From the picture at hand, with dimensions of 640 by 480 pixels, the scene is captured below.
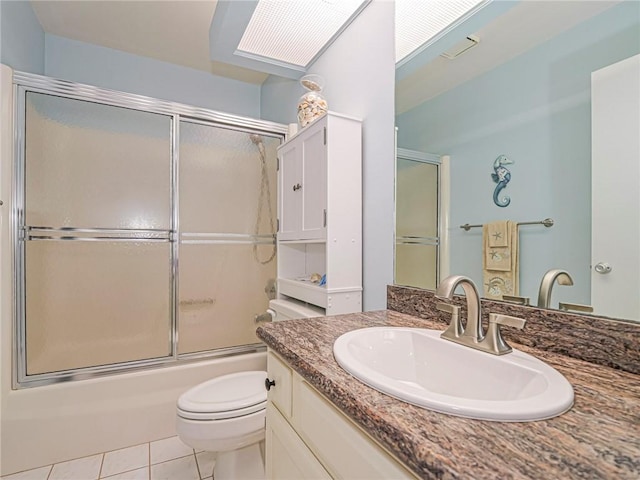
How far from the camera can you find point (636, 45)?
66 cm

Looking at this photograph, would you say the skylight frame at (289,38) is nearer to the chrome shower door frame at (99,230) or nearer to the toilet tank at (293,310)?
the chrome shower door frame at (99,230)

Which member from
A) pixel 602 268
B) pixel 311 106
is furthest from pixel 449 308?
pixel 311 106

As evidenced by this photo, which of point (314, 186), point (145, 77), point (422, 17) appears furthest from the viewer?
point (145, 77)

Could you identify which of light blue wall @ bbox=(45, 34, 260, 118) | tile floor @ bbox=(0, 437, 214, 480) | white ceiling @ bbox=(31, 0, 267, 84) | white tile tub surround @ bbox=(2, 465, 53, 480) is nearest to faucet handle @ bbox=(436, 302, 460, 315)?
tile floor @ bbox=(0, 437, 214, 480)

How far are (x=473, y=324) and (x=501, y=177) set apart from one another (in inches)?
17.0

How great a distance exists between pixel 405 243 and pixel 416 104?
1.77 feet

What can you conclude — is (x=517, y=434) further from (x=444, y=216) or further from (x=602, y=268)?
(x=444, y=216)

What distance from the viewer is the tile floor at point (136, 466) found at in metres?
1.48

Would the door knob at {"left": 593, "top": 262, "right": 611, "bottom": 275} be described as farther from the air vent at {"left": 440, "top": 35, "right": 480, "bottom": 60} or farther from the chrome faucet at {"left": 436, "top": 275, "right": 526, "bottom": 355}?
the air vent at {"left": 440, "top": 35, "right": 480, "bottom": 60}

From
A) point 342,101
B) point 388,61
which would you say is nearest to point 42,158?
point 342,101

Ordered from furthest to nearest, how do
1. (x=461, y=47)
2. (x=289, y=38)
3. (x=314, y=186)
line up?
1. (x=289, y=38)
2. (x=314, y=186)
3. (x=461, y=47)

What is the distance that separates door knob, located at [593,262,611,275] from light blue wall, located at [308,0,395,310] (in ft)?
2.33

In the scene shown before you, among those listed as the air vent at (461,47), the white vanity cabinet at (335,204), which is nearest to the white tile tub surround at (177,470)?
the white vanity cabinet at (335,204)

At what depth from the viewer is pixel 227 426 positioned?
50.2 inches
